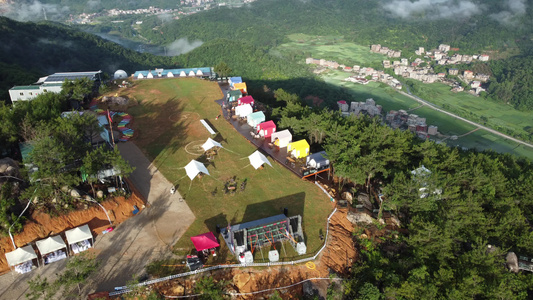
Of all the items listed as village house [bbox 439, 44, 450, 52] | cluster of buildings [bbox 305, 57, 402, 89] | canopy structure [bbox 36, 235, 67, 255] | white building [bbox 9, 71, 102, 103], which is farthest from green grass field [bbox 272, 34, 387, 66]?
Answer: canopy structure [bbox 36, 235, 67, 255]

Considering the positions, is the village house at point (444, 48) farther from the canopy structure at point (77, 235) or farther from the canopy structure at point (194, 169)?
the canopy structure at point (77, 235)

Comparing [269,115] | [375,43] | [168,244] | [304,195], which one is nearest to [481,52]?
[375,43]

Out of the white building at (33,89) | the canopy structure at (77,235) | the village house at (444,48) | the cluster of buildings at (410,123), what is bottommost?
the cluster of buildings at (410,123)

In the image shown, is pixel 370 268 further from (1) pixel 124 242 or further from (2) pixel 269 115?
(2) pixel 269 115

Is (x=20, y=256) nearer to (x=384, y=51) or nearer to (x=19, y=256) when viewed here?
(x=19, y=256)

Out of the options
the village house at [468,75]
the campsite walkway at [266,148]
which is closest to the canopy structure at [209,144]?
the campsite walkway at [266,148]
